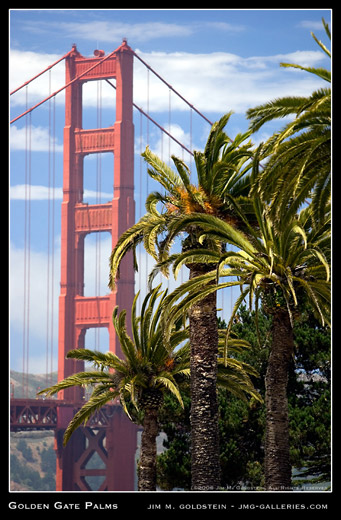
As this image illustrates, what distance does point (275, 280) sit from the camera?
27078 millimetres

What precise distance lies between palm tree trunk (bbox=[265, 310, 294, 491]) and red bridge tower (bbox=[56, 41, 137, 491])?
3887 inches

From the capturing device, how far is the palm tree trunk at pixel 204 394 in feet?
96.5

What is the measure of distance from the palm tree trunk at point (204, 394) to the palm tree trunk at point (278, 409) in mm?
1755

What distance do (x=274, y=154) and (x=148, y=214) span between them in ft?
23.8

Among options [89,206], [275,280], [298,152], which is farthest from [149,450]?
[89,206]

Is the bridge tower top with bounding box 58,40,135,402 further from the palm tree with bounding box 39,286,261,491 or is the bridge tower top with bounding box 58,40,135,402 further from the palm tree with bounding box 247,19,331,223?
the palm tree with bounding box 247,19,331,223

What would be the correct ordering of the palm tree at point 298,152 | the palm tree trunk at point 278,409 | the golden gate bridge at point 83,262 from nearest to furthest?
the palm tree at point 298,152
the palm tree trunk at point 278,409
the golden gate bridge at point 83,262

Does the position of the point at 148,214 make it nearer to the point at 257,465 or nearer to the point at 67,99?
the point at 257,465

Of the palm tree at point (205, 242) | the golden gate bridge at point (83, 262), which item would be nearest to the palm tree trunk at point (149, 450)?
the palm tree at point (205, 242)

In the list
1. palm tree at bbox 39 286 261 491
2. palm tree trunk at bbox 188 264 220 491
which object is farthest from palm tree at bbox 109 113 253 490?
palm tree at bbox 39 286 261 491

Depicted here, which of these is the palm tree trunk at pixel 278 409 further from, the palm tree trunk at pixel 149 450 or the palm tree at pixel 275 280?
the palm tree trunk at pixel 149 450

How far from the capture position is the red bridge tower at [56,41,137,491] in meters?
129
